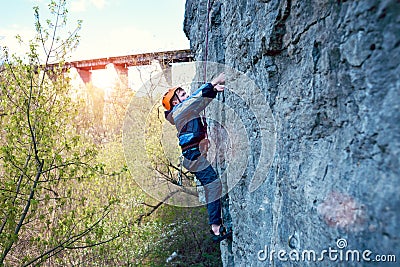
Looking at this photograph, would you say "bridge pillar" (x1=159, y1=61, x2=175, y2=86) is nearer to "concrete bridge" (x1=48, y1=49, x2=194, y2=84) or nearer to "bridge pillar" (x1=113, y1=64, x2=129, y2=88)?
"concrete bridge" (x1=48, y1=49, x2=194, y2=84)

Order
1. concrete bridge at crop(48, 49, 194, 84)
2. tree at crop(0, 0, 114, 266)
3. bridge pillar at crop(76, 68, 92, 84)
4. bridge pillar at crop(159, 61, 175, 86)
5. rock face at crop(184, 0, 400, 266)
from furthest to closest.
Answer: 1. bridge pillar at crop(76, 68, 92, 84)
2. concrete bridge at crop(48, 49, 194, 84)
3. bridge pillar at crop(159, 61, 175, 86)
4. tree at crop(0, 0, 114, 266)
5. rock face at crop(184, 0, 400, 266)

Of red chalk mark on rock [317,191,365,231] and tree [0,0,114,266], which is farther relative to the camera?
tree [0,0,114,266]

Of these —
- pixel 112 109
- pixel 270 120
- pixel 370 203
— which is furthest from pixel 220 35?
pixel 112 109

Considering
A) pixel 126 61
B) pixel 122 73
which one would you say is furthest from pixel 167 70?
pixel 122 73

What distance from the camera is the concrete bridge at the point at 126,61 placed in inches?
390

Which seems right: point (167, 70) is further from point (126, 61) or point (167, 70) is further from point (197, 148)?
point (197, 148)

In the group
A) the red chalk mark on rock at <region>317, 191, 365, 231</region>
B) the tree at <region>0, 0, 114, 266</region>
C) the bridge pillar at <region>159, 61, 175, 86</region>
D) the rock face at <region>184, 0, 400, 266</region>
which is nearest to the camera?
the rock face at <region>184, 0, 400, 266</region>

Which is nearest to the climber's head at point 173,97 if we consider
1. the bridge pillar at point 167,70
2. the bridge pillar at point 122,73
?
the bridge pillar at point 167,70

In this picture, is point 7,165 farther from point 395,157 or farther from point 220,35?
point 395,157

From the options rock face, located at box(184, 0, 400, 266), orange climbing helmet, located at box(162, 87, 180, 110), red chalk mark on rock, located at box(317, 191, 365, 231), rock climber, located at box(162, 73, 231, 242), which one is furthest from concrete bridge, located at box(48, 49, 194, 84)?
red chalk mark on rock, located at box(317, 191, 365, 231)

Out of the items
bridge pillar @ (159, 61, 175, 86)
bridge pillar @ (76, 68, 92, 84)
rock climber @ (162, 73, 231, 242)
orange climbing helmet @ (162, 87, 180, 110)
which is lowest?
rock climber @ (162, 73, 231, 242)

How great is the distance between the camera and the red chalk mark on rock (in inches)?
52.0

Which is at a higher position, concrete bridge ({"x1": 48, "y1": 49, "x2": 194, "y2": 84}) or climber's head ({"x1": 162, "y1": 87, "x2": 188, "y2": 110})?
concrete bridge ({"x1": 48, "y1": 49, "x2": 194, "y2": 84})

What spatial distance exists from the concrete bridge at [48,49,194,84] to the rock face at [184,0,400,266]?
3302 millimetres
